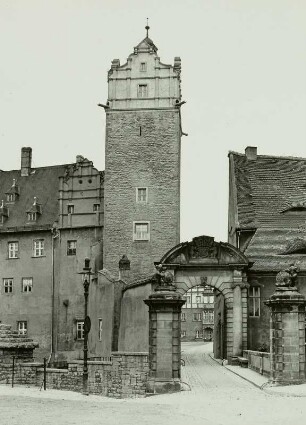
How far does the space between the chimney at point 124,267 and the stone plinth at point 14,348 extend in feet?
41.8

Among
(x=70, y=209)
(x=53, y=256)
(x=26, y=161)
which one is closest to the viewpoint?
(x=70, y=209)

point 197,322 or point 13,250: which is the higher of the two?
point 13,250

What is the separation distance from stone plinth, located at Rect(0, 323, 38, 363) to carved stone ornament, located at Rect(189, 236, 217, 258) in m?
9.51

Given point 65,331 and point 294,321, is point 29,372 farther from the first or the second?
point 65,331

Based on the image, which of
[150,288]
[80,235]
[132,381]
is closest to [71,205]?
[80,235]

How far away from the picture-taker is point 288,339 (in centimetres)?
2125

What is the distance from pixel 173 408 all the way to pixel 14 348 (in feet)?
38.2

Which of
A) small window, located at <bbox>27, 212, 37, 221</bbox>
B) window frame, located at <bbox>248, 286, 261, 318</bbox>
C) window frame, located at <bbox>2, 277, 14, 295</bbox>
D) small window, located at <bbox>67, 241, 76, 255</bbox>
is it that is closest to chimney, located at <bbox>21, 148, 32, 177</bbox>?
small window, located at <bbox>27, 212, 37, 221</bbox>

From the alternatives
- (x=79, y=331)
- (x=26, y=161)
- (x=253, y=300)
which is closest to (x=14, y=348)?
(x=253, y=300)

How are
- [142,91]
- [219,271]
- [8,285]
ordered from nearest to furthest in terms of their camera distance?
[219,271]
[142,91]
[8,285]

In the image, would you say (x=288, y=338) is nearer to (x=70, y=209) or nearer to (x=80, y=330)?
(x=80, y=330)

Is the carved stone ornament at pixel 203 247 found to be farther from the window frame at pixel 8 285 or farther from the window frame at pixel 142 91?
the window frame at pixel 8 285

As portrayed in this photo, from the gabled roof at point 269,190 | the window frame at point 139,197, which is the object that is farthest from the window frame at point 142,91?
the gabled roof at point 269,190

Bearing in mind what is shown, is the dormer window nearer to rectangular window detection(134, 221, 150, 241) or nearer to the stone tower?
the stone tower
